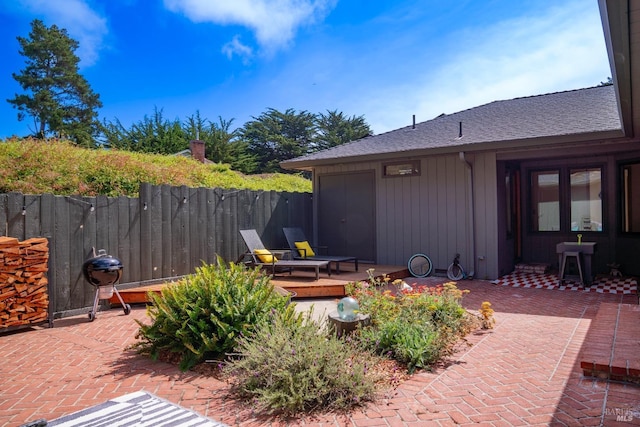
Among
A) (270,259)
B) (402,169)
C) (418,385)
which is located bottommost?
(418,385)

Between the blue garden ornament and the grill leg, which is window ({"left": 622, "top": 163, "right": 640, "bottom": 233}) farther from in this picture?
the grill leg

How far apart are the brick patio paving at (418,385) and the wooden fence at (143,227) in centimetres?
115

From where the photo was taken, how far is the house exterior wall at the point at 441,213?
26.0 ft

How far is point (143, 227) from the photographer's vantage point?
22.1 feet

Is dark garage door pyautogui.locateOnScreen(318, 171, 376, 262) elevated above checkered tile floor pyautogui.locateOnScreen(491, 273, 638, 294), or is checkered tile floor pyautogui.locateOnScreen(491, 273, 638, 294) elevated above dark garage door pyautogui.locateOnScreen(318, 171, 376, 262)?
dark garage door pyautogui.locateOnScreen(318, 171, 376, 262)

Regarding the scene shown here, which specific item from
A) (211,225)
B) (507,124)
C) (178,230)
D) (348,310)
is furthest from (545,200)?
(178,230)

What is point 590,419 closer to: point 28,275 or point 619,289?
point 619,289

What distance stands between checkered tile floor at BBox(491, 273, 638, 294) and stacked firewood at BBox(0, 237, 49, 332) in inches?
281

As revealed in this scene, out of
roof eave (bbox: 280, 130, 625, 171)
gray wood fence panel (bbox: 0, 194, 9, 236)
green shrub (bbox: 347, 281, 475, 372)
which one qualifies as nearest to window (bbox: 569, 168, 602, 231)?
roof eave (bbox: 280, 130, 625, 171)

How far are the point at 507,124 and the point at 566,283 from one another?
3.28 meters

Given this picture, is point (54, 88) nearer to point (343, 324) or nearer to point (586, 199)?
point (343, 324)

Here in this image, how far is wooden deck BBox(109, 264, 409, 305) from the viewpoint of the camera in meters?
6.26

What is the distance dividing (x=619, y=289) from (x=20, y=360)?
8214 mm

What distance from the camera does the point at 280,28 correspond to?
11805 mm
